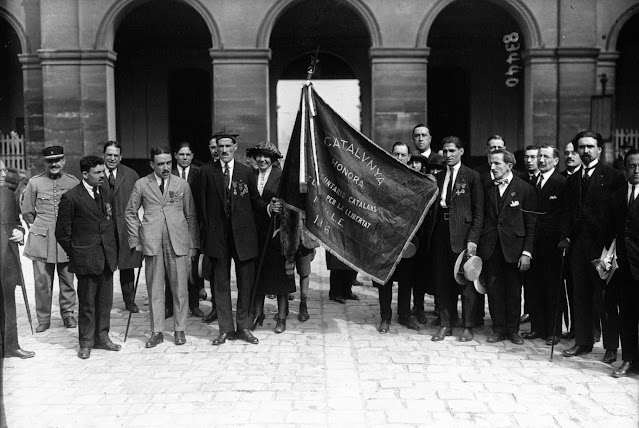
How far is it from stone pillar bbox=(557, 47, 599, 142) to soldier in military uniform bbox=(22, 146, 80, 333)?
38.3 ft

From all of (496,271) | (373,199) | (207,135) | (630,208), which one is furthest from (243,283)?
(207,135)

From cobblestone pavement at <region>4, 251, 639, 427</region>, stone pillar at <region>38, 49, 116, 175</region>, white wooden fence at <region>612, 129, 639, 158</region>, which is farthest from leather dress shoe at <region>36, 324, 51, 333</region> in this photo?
white wooden fence at <region>612, 129, 639, 158</region>

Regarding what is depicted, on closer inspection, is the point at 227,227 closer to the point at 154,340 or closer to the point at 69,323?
Answer: the point at 154,340

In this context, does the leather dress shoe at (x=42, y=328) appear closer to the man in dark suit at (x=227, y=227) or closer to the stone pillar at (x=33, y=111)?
the man in dark suit at (x=227, y=227)

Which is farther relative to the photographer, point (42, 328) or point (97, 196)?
point (42, 328)

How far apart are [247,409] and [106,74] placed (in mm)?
12305

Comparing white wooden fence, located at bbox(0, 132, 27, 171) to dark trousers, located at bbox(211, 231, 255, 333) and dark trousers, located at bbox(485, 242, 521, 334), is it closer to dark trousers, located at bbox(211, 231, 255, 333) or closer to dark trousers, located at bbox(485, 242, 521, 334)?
dark trousers, located at bbox(211, 231, 255, 333)

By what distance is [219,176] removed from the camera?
23.3ft

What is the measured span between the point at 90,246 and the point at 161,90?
14.8 metres

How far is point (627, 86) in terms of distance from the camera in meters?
20.2

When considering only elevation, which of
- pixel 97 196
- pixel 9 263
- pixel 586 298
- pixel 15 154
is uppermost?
pixel 15 154

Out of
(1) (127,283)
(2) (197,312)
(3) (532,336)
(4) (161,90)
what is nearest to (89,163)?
(1) (127,283)

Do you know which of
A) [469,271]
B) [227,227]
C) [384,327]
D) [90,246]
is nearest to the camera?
[90,246]

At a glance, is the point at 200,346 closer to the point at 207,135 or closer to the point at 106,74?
the point at 106,74
